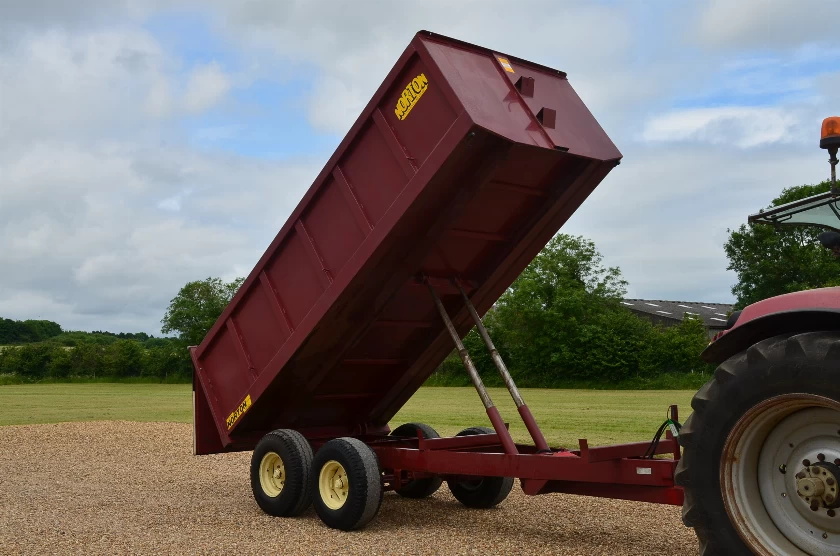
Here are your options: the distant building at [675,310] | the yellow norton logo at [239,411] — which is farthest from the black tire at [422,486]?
the distant building at [675,310]

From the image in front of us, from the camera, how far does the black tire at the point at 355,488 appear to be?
751 cm

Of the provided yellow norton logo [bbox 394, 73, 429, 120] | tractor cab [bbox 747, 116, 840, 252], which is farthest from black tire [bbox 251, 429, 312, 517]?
tractor cab [bbox 747, 116, 840, 252]

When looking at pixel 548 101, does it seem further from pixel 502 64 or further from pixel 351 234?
pixel 351 234

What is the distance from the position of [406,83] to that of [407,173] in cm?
76

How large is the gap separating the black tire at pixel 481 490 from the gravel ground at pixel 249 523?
0.44 feet

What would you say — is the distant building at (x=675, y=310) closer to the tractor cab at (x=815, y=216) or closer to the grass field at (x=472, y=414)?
the grass field at (x=472, y=414)

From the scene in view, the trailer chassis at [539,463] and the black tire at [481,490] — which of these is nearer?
the trailer chassis at [539,463]

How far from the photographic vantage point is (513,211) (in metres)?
7.99

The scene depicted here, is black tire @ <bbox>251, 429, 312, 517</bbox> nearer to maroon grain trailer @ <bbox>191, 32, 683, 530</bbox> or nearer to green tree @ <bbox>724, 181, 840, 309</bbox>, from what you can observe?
maroon grain trailer @ <bbox>191, 32, 683, 530</bbox>

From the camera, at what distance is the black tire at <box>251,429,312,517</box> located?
26.7 ft

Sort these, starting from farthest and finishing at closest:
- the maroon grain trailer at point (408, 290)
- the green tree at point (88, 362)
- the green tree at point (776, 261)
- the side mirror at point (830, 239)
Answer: the green tree at point (88, 362) → the green tree at point (776, 261) → the maroon grain trailer at point (408, 290) → the side mirror at point (830, 239)

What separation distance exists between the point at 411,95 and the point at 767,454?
393 centimetres

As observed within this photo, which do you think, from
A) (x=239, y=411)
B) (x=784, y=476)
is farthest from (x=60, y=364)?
(x=784, y=476)

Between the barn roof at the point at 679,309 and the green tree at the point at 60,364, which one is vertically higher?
the barn roof at the point at 679,309
